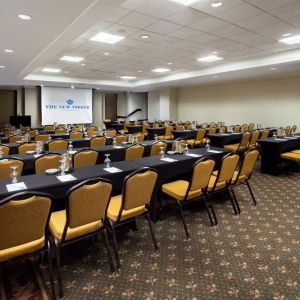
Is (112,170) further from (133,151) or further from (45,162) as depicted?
(133,151)

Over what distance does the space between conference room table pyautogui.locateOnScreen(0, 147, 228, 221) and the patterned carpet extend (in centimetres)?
66

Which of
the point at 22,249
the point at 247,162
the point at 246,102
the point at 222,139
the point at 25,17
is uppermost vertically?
the point at 25,17

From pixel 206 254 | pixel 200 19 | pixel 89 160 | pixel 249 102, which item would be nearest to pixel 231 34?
pixel 200 19

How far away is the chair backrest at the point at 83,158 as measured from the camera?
437 cm

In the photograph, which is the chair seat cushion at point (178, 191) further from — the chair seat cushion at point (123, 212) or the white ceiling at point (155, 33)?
the white ceiling at point (155, 33)

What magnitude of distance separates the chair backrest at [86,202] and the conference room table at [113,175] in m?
0.57

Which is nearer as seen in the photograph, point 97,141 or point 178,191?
point 178,191

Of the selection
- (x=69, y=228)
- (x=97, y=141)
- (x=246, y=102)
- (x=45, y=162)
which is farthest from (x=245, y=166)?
(x=246, y=102)

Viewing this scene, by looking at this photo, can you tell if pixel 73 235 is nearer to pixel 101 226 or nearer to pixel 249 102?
pixel 101 226

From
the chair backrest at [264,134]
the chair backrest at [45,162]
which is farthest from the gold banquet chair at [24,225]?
the chair backrest at [264,134]

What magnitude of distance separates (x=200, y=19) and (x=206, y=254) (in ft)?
15.0

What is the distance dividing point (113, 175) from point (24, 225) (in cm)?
134

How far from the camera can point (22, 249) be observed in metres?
2.13

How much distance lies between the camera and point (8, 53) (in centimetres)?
640
